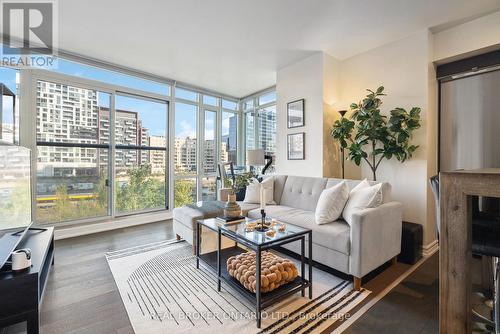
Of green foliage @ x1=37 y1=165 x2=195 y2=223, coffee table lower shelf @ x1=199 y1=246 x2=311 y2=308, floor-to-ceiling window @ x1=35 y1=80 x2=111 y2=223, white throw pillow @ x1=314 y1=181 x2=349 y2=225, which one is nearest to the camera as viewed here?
coffee table lower shelf @ x1=199 y1=246 x2=311 y2=308

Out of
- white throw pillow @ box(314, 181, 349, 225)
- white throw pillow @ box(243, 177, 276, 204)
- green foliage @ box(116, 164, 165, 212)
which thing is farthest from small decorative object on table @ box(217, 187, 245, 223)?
green foliage @ box(116, 164, 165, 212)

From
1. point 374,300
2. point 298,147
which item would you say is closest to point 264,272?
point 374,300

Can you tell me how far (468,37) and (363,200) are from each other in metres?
2.38

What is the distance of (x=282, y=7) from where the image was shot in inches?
99.7

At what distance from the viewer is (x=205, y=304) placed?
187cm

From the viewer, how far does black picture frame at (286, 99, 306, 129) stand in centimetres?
392

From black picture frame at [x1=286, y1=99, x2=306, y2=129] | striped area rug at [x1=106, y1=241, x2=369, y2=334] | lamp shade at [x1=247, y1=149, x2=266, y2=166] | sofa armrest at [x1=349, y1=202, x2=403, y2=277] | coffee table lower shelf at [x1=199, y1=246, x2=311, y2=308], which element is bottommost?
striped area rug at [x1=106, y1=241, x2=369, y2=334]

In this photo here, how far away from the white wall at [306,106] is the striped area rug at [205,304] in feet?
6.26

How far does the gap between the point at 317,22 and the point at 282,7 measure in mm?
544

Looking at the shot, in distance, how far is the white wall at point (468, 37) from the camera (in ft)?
8.43

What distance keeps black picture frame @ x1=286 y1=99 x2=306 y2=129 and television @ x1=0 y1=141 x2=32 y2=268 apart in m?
3.52

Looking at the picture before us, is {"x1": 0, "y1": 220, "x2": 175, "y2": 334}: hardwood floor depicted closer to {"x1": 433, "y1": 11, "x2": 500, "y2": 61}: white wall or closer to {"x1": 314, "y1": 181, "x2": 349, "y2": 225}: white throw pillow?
{"x1": 314, "y1": 181, "x2": 349, "y2": 225}: white throw pillow

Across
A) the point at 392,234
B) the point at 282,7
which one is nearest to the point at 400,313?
the point at 392,234

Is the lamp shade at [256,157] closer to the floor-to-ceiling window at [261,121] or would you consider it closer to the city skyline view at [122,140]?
the floor-to-ceiling window at [261,121]
